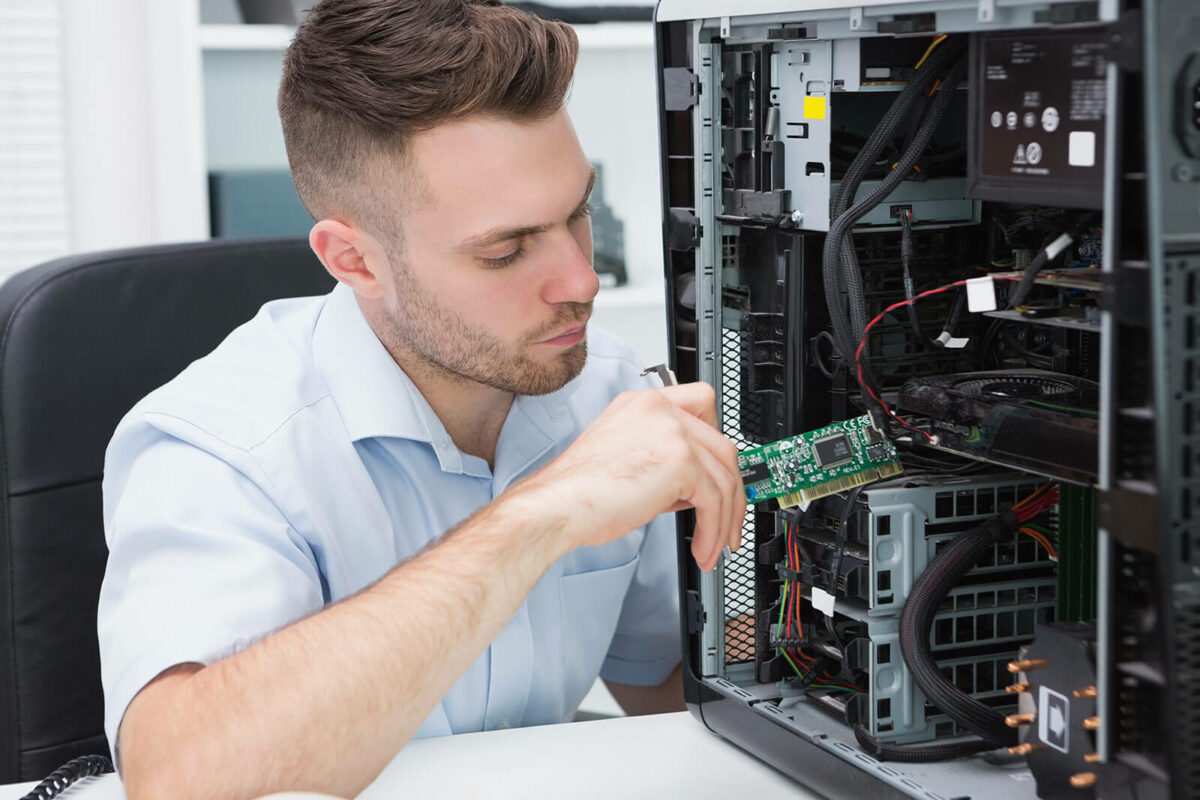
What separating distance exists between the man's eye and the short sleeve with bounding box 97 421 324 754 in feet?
0.90

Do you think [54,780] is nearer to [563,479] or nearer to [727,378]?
[563,479]

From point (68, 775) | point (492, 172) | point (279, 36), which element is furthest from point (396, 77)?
→ point (279, 36)

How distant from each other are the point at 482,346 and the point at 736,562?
30 cm

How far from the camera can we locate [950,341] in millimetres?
980

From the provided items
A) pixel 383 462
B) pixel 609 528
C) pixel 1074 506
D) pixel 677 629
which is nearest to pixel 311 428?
pixel 383 462

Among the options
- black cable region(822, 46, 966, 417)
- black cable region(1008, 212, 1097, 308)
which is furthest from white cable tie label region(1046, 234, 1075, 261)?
black cable region(822, 46, 966, 417)

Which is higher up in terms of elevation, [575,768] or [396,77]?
[396,77]

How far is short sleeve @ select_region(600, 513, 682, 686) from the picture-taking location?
1.50m

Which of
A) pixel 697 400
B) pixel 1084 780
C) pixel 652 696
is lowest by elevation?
pixel 652 696

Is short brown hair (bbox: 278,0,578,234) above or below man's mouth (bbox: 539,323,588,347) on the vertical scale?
above

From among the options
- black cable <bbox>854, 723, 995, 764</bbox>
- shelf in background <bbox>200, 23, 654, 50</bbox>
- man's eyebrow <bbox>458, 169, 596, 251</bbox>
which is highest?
shelf in background <bbox>200, 23, 654, 50</bbox>

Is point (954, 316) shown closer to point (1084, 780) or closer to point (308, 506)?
point (1084, 780)

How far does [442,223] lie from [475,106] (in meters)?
0.11

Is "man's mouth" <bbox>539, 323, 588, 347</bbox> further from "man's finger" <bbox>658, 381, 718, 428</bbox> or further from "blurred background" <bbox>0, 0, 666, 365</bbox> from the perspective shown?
"blurred background" <bbox>0, 0, 666, 365</bbox>
